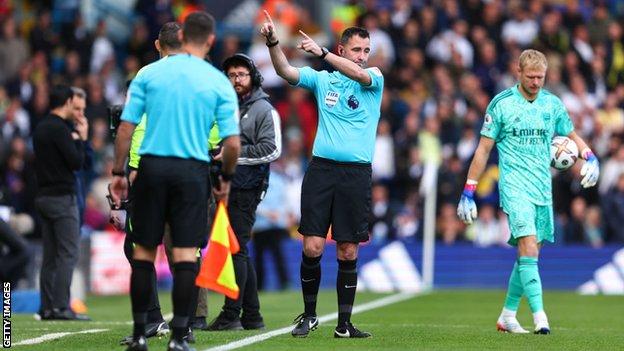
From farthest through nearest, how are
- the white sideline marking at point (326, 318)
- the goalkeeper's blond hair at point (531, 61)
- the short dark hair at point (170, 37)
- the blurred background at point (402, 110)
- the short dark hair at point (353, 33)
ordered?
the blurred background at point (402, 110)
the goalkeeper's blond hair at point (531, 61)
the short dark hair at point (353, 33)
the short dark hair at point (170, 37)
the white sideline marking at point (326, 318)

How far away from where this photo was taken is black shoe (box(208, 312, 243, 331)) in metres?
12.2

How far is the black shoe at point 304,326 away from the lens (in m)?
11.5

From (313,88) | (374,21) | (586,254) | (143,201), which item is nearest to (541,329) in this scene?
(313,88)

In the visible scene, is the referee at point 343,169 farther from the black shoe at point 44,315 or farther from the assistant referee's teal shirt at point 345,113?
the black shoe at point 44,315

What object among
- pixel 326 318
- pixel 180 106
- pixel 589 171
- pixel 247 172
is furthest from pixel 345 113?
pixel 326 318

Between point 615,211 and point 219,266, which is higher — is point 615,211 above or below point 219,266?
above

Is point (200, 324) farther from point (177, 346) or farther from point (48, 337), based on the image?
point (177, 346)

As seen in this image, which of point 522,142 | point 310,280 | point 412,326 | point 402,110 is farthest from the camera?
point 402,110

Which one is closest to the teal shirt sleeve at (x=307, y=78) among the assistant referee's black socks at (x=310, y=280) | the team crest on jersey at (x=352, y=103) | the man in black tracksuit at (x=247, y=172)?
the team crest on jersey at (x=352, y=103)

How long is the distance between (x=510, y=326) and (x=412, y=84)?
13.6 meters

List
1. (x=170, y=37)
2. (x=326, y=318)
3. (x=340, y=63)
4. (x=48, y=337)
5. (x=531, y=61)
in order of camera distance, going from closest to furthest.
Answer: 1. (x=170, y=37)
2. (x=340, y=63)
3. (x=48, y=337)
4. (x=531, y=61)
5. (x=326, y=318)

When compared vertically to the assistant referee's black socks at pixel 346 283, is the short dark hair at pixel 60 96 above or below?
above

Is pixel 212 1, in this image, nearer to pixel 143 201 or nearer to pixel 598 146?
pixel 598 146

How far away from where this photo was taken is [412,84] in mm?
25734
